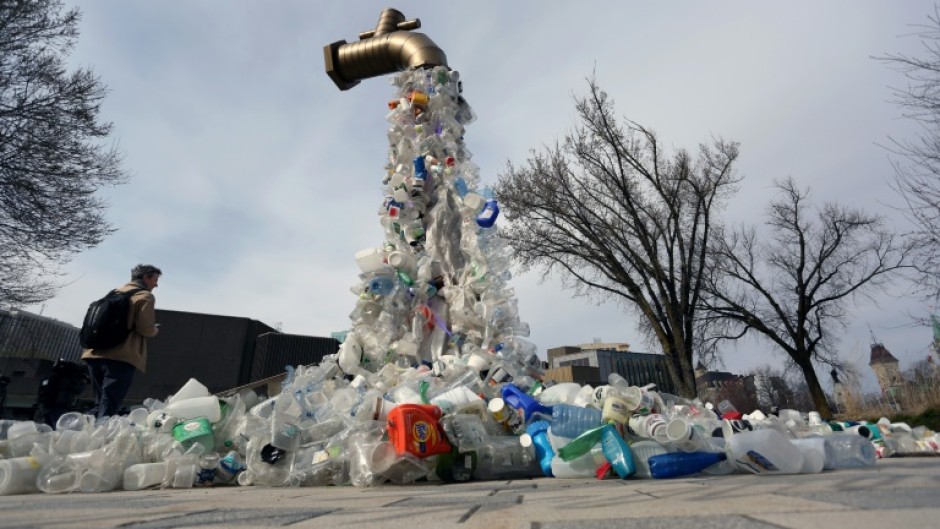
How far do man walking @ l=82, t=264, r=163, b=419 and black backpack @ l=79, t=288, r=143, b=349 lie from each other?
0.12ft

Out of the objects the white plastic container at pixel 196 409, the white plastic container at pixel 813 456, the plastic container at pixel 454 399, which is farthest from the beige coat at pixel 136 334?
the white plastic container at pixel 813 456

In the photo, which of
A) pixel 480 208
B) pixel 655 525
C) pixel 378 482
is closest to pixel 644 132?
pixel 480 208

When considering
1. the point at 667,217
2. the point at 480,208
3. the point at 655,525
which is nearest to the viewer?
the point at 655,525

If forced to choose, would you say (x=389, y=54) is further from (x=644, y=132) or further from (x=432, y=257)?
(x=644, y=132)

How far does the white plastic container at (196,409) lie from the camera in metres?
2.82

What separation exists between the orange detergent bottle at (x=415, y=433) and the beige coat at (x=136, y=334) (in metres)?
2.29

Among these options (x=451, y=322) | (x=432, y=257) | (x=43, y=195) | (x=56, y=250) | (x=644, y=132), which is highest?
(x=644, y=132)

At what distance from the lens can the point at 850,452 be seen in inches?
89.6

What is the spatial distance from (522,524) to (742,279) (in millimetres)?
12751

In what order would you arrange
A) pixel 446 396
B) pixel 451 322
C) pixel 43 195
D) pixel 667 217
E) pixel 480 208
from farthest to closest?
pixel 667 217 → pixel 43 195 → pixel 480 208 → pixel 451 322 → pixel 446 396

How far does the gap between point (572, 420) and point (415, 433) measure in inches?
33.6

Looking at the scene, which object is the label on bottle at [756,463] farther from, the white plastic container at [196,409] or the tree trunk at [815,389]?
the tree trunk at [815,389]

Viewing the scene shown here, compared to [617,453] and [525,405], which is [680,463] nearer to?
[617,453]

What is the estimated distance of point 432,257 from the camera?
14.3 ft
